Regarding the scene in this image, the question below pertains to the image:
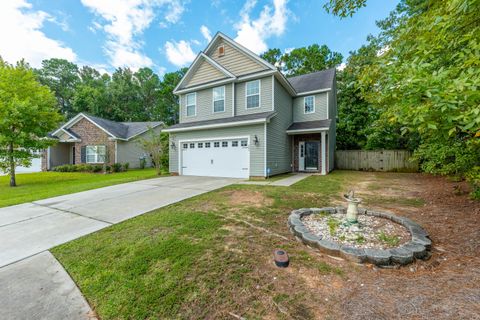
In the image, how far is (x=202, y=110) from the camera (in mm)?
12125

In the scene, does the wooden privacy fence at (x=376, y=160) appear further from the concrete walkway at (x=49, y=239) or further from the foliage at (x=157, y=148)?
the foliage at (x=157, y=148)

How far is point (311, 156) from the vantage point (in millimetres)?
12898

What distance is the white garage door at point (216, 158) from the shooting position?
33.1 ft

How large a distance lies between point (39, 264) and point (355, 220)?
4757mm

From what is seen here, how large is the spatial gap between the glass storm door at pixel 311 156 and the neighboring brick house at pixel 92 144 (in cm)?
1317

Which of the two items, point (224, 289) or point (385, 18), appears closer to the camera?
point (224, 289)

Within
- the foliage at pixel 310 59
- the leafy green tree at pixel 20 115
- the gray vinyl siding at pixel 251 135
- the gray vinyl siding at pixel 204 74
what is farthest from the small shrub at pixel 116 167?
the foliage at pixel 310 59

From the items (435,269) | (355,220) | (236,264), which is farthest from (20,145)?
(435,269)

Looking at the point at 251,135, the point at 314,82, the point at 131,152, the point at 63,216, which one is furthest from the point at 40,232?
the point at 131,152

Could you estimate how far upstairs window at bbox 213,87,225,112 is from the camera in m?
11.4

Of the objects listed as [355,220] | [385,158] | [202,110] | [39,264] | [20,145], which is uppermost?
[202,110]

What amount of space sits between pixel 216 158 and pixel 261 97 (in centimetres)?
401

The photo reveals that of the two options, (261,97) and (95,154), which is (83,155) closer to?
(95,154)

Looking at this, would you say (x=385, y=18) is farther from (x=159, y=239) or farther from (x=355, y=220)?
(x=159, y=239)
